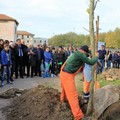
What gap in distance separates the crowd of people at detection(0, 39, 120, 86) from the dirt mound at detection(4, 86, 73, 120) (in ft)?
16.6

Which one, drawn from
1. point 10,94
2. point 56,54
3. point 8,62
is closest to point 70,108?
point 10,94

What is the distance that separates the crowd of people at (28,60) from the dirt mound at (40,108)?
16.6 feet

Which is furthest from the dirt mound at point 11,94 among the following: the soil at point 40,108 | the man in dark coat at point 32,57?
the man in dark coat at point 32,57

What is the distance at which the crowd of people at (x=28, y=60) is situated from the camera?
14656 mm

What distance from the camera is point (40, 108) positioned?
8406 mm

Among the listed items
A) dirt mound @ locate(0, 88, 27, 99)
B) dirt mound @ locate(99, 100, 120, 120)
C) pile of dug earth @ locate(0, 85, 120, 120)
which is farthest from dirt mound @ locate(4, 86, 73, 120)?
dirt mound @ locate(0, 88, 27, 99)

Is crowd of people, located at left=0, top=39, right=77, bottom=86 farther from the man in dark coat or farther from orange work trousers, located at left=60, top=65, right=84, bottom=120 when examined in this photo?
orange work trousers, located at left=60, top=65, right=84, bottom=120

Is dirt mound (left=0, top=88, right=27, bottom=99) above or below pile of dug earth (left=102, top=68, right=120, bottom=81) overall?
above

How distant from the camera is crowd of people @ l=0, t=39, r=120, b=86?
14.7m

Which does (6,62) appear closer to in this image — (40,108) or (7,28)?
(40,108)

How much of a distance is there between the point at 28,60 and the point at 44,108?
998 centimetres

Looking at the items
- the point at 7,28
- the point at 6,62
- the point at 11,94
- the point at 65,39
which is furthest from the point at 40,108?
the point at 65,39

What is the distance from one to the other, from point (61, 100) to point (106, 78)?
10.2 m

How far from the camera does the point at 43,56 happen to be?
19172mm
